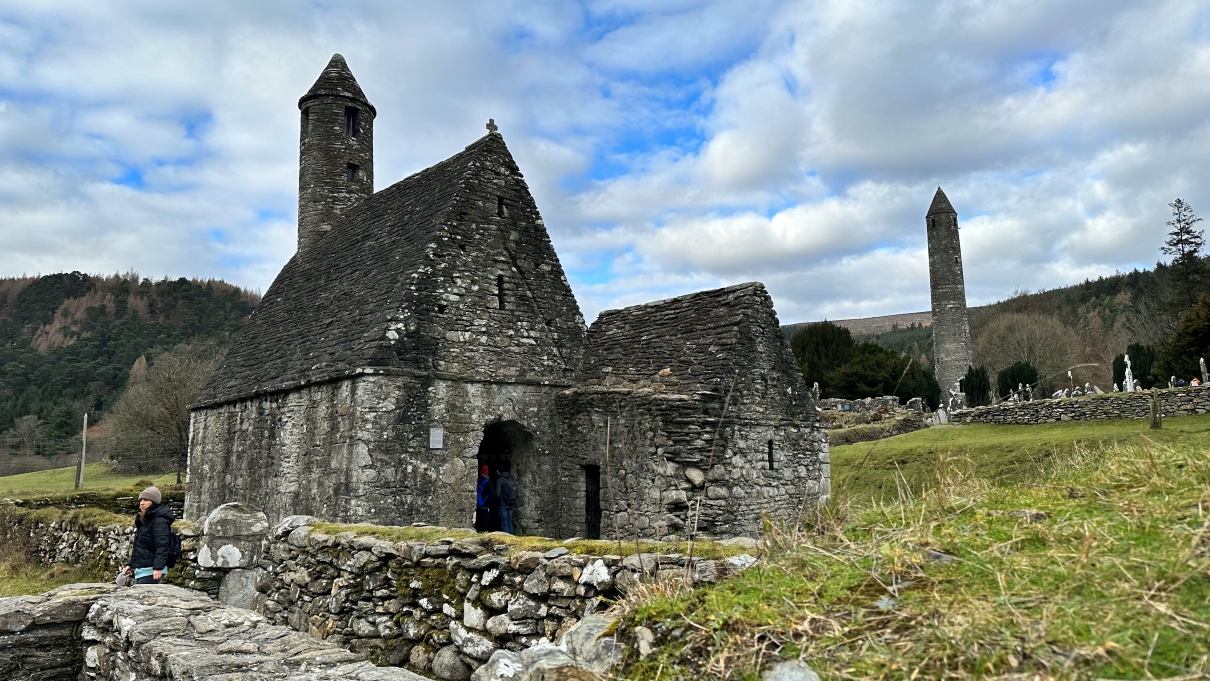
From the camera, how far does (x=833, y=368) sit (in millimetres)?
46938

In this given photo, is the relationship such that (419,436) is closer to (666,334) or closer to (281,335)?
(666,334)

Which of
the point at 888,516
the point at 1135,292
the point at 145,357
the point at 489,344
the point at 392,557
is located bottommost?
the point at 392,557

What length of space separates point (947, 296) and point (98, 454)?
6243cm

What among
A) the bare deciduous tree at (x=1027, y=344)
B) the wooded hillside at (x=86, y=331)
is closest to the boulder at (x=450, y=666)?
the bare deciduous tree at (x=1027, y=344)

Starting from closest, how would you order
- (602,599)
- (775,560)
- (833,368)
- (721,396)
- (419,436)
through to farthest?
(775,560), (602,599), (721,396), (419,436), (833,368)

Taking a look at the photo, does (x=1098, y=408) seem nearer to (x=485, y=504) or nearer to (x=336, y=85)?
(x=485, y=504)

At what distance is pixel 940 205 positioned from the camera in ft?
146

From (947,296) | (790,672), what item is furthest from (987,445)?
(947,296)

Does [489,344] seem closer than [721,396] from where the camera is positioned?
No

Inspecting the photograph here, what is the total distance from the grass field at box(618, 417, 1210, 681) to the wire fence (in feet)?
127

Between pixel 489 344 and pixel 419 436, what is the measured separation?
2215 mm

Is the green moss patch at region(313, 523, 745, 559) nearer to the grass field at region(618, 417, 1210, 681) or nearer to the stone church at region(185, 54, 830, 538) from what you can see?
the grass field at region(618, 417, 1210, 681)

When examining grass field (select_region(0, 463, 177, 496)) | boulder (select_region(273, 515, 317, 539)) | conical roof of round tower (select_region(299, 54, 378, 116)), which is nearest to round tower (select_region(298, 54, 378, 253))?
conical roof of round tower (select_region(299, 54, 378, 116))

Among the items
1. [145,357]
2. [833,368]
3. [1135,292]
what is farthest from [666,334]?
[1135,292]
